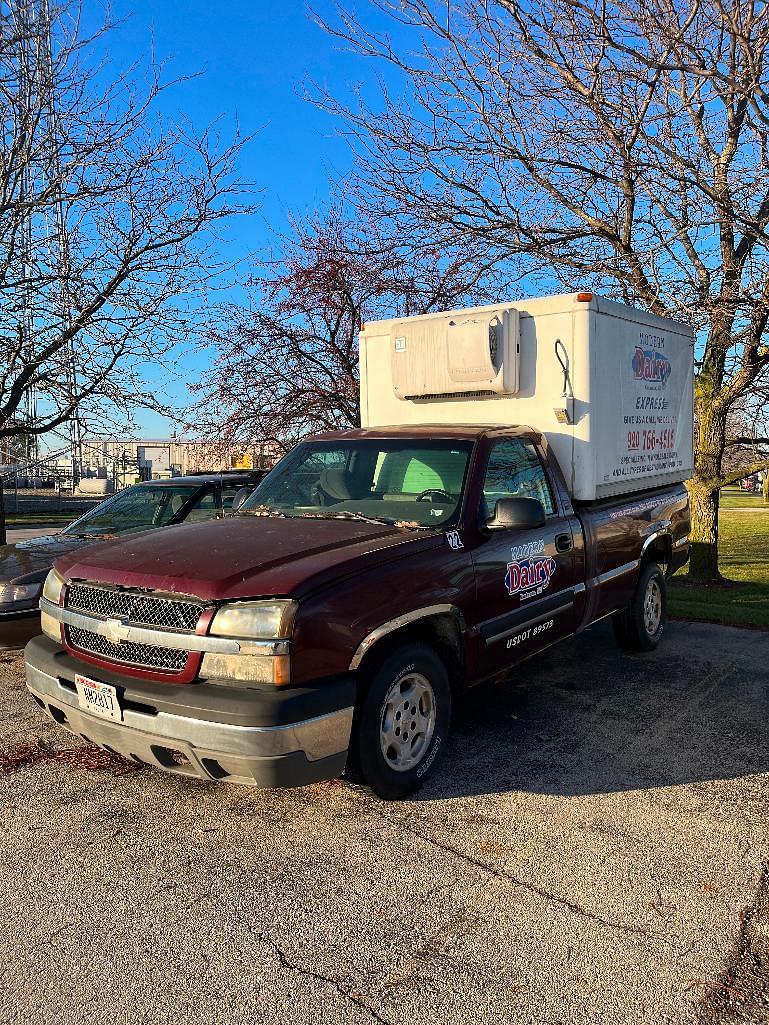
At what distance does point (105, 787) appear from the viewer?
13.3ft

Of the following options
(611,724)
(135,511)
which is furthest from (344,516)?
(135,511)

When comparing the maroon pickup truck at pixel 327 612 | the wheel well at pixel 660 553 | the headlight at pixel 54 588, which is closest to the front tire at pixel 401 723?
the maroon pickup truck at pixel 327 612

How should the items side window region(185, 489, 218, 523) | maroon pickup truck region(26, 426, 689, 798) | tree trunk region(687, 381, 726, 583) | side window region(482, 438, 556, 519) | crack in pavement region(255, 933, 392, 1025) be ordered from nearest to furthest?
crack in pavement region(255, 933, 392, 1025) → maroon pickup truck region(26, 426, 689, 798) → side window region(482, 438, 556, 519) → side window region(185, 489, 218, 523) → tree trunk region(687, 381, 726, 583)

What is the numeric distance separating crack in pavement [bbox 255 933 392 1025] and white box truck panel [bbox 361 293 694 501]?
12.2 feet

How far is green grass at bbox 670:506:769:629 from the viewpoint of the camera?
8.26m

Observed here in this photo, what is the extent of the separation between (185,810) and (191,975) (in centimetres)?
123

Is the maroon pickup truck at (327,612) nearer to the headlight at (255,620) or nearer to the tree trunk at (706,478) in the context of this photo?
the headlight at (255,620)

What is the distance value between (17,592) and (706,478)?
923 cm

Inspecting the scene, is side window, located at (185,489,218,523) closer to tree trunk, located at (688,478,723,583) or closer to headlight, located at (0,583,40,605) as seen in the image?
headlight, located at (0,583,40,605)

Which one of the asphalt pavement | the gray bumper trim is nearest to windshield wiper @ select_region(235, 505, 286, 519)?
the gray bumper trim

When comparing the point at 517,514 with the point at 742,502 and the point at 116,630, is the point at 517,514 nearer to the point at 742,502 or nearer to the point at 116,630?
the point at 116,630

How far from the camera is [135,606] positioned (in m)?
3.62

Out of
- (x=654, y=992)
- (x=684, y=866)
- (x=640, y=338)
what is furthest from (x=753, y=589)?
(x=654, y=992)

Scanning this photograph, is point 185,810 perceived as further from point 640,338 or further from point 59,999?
point 640,338
